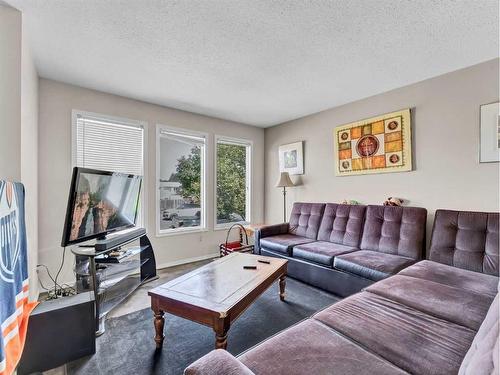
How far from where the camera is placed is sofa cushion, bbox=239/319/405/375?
1.00 m

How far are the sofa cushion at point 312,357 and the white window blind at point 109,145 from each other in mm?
2925

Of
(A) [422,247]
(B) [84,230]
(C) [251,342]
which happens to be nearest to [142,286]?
(B) [84,230]

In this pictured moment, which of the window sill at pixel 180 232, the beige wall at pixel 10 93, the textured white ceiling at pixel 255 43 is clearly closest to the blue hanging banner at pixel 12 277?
the beige wall at pixel 10 93

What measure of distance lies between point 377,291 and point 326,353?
0.82m

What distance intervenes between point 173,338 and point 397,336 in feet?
5.17

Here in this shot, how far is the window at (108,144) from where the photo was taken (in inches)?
119

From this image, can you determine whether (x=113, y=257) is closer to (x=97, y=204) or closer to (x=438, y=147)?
(x=97, y=204)

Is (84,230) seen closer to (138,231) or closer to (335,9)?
(138,231)

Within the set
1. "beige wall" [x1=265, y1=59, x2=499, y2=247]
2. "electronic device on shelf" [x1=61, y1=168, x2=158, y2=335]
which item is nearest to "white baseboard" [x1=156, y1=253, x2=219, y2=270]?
"electronic device on shelf" [x1=61, y1=168, x2=158, y2=335]

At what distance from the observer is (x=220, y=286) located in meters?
1.92

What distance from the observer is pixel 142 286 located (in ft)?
9.77

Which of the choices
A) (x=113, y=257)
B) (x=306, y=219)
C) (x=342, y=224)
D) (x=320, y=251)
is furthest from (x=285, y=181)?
(x=113, y=257)

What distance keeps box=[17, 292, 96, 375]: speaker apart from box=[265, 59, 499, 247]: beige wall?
129 inches

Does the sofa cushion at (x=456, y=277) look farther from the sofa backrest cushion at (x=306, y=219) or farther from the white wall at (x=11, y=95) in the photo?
the white wall at (x=11, y=95)
